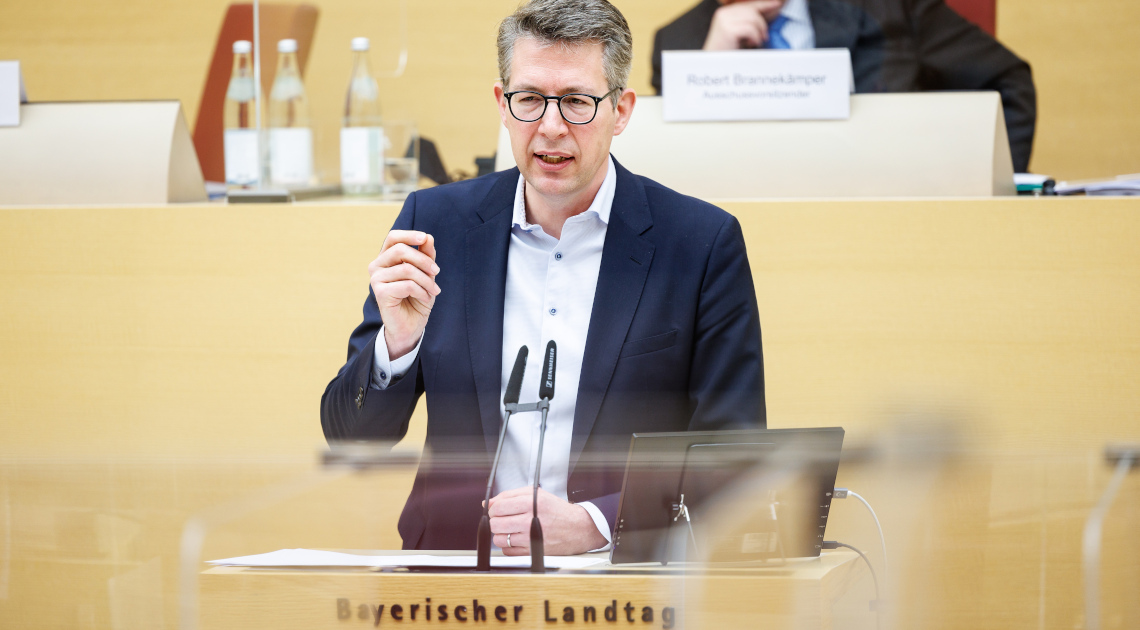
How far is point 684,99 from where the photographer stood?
1405mm

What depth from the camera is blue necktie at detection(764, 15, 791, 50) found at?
1946 millimetres

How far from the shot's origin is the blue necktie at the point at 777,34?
1.95m

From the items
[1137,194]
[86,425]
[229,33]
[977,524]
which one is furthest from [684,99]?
[229,33]

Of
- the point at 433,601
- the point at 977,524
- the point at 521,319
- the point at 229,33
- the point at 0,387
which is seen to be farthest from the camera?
the point at 229,33

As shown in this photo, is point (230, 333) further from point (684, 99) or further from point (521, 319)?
point (684, 99)

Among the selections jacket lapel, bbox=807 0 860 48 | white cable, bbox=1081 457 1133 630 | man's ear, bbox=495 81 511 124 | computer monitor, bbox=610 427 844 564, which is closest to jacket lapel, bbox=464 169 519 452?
man's ear, bbox=495 81 511 124

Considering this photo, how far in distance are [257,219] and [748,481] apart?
2.81 feet

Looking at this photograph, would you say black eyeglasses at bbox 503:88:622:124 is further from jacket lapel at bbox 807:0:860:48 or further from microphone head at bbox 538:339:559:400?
jacket lapel at bbox 807:0:860:48

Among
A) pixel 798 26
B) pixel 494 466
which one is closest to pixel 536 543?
pixel 494 466

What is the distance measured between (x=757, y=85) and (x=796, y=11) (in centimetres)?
70

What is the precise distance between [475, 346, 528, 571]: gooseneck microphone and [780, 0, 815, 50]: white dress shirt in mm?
1356

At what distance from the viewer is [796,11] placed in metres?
2.00

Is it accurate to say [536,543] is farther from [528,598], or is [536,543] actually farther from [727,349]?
[727,349]

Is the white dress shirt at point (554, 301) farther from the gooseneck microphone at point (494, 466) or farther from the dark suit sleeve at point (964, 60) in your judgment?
the dark suit sleeve at point (964, 60)
